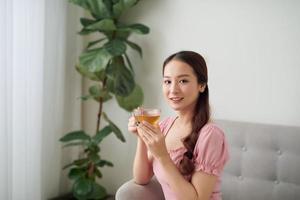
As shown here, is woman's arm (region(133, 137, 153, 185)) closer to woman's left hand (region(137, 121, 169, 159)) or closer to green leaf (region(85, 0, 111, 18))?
woman's left hand (region(137, 121, 169, 159))

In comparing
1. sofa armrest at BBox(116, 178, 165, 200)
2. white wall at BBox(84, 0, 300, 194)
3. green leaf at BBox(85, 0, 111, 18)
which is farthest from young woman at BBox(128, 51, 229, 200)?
green leaf at BBox(85, 0, 111, 18)

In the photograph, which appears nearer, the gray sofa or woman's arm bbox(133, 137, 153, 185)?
woman's arm bbox(133, 137, 153, 185)

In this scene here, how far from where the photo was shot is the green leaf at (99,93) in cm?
254

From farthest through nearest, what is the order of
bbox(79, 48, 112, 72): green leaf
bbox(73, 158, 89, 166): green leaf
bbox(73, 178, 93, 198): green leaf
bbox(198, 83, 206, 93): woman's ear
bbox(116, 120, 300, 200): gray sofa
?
bbox(73, 158, 89, 166): green leaf, bbox(73, 178, 93, 198): green leaf, bbox(79, 48, 112, 72): green leaf, bbox(116, 120, 300, 200): gray sofa, bbox(198, 83, 206, 93): woman's ear

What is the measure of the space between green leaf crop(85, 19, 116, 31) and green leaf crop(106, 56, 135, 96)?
20cm

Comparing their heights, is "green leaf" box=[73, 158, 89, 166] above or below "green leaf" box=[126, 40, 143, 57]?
below

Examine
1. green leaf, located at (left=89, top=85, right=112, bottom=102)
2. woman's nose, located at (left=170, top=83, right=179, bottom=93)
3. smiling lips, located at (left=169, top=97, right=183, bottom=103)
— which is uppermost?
woman's nose, located at (left=170, top=83, right=179, bottom=93)

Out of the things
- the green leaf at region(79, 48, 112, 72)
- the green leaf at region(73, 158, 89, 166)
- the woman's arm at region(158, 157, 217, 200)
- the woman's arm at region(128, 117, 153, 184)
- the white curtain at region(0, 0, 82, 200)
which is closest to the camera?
the woman's arm at region(158, 157, 217, 200)

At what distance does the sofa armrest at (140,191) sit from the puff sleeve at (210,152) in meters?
0.42

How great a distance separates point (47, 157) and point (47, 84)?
1.67 feet

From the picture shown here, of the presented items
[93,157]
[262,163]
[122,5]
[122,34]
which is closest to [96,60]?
[122,34]

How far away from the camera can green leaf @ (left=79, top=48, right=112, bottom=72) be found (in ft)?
7.52

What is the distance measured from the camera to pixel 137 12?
2.62m

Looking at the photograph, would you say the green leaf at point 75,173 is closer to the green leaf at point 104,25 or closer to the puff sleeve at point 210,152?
the green leaf at point 104,25
